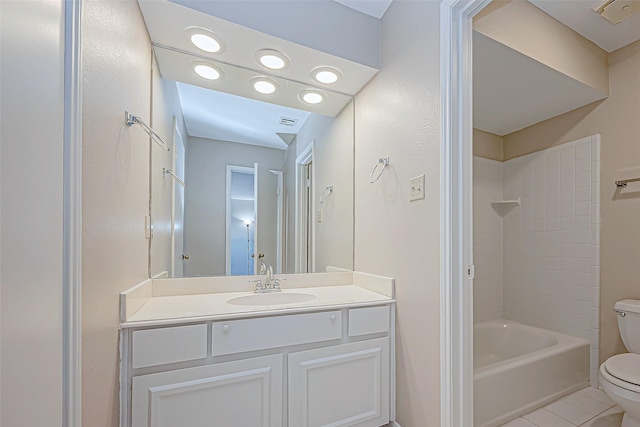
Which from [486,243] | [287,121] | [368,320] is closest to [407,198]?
[368,320]

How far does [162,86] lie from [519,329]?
11.0 ft

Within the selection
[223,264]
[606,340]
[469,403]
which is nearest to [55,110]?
[223,264]

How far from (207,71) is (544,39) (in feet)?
6.57

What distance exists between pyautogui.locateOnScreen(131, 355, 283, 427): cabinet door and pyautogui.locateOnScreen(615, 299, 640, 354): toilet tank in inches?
87.9

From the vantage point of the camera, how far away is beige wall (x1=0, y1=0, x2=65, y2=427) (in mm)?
473

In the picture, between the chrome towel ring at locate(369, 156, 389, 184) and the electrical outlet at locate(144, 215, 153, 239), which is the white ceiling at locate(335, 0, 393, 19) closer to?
the chrome towel ring at locate(369, 156, 389, 184)

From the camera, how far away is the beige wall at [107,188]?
2.60ft

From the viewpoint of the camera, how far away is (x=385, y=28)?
5.62ft

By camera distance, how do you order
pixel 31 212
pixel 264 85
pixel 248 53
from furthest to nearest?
pixel 264 85
pixel 248 53
pixel 31 212

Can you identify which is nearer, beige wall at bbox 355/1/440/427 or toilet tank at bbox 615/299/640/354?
beige wall at bbox 355/1/440/427

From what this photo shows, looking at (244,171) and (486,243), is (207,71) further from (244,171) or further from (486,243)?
(486,243)

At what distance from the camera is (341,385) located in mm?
1405

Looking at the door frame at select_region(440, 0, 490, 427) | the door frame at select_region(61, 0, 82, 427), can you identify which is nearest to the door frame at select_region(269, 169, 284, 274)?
the door frame at select_region(440, 0, 490, 427)

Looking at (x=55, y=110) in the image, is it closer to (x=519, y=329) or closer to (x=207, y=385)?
(x=207, y=385)
